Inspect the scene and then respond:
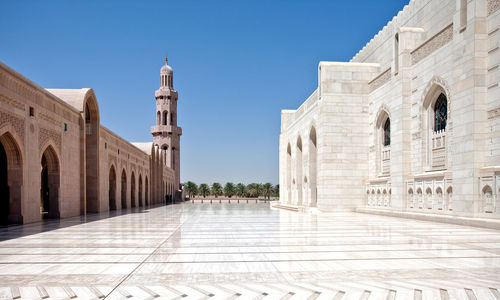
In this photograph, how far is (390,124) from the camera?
1338 cm

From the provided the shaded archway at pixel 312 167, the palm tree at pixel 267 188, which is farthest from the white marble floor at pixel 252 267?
the palm tree at pixel 267 188

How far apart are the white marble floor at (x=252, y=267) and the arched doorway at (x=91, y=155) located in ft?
26.8

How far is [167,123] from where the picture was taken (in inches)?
1662

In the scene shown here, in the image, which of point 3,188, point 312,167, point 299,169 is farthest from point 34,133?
point 299,169

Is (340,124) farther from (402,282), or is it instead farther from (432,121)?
(402,282)

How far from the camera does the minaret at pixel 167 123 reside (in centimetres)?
4222

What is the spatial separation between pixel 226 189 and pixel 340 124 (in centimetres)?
5419

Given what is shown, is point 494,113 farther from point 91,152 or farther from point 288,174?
point 288,174

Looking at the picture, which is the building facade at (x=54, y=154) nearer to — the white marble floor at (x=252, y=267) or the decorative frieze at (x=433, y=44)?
the white marble floor at (x=252, y=267)

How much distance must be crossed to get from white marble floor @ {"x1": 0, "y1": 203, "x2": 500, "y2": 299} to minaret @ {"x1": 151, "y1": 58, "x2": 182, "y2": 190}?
35.7 meters

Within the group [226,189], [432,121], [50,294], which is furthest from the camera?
[226,189]

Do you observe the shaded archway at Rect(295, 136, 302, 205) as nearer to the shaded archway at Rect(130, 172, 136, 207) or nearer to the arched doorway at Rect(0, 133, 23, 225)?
the shaded archway at Rect(130, 172, 136, 207)

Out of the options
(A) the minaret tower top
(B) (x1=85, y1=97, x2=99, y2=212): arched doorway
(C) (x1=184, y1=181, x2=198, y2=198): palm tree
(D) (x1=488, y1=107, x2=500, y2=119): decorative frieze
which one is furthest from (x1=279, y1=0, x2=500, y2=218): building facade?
(C) (x1=184, y1=181, x2=198, y2=198): palm tree

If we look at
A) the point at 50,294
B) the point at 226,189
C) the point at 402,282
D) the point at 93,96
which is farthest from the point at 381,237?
the point at 226,189
